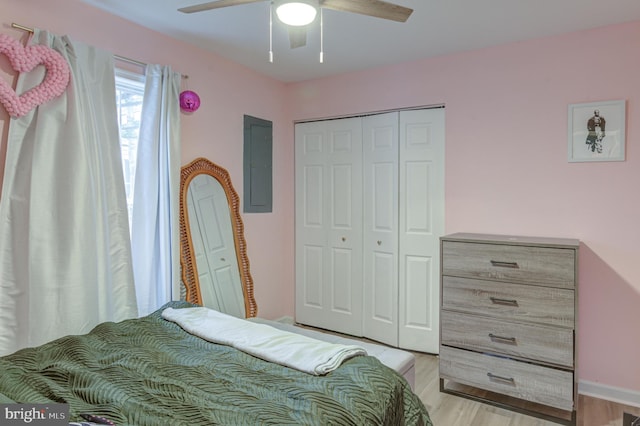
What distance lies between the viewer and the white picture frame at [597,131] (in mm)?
2455

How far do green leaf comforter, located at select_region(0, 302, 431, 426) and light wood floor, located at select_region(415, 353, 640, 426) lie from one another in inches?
35.6

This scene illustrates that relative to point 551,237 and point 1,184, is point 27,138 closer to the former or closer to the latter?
point 1,184

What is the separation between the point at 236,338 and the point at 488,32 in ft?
7.96

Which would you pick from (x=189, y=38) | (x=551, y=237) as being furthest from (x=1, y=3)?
(x=551, y=237)

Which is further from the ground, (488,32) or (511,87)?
(488,32)

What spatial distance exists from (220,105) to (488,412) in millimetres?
2819

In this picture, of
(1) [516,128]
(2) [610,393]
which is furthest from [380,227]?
(2) [610,393]

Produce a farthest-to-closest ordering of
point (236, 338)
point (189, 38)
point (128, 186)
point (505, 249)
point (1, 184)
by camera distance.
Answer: point (189, 38) → point (128, 186) → point (505, 249) → point (1, 184) → point (236, 338)

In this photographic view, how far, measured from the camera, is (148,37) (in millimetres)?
2580

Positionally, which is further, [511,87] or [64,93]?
[511,87]

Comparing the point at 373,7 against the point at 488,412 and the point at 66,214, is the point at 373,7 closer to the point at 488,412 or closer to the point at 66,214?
the point at 66,214

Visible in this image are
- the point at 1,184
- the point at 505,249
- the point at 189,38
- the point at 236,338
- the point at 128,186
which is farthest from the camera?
the point at 189,38

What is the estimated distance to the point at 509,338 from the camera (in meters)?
2.36

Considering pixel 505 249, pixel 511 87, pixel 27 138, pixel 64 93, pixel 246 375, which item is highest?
pixel 511 87
